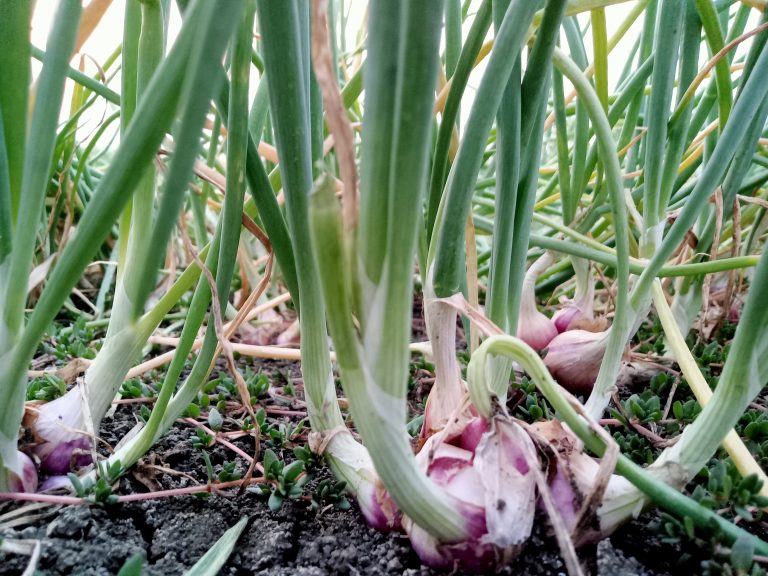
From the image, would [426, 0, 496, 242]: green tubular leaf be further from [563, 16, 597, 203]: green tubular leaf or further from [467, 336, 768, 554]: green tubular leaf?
[563, 16, 597, 203]: green tubular leaf

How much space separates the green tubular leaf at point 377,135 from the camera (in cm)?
28

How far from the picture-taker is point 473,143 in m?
0.41

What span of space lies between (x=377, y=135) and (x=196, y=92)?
9 cm

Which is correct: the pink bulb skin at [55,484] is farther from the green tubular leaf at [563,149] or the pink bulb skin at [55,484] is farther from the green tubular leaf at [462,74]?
the green tubular leaf at [563,149]

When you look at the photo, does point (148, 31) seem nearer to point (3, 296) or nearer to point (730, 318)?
point (3, 296)

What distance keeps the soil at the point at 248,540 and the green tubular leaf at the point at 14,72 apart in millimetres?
280

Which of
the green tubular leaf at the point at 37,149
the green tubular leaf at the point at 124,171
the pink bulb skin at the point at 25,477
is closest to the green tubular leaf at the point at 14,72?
the green tubular leaf at the point at 37,149

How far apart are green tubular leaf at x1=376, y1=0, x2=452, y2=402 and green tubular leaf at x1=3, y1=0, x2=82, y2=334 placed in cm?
27

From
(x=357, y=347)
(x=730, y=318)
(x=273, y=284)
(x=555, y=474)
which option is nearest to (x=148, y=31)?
(x=357, y=347)

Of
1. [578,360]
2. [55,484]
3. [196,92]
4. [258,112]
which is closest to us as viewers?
[196,92]

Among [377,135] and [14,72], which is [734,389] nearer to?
[377,135]

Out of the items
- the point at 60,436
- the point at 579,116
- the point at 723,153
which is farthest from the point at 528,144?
the point at 60,436

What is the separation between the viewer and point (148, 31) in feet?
1.62

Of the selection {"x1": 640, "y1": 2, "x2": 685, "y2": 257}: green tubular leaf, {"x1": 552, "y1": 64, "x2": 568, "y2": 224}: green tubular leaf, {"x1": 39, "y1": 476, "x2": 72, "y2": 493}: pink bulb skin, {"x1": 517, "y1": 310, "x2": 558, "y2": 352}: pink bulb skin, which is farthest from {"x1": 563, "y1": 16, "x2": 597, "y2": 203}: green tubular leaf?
{"x1": 39, "y1": 476, "x2": 72, "y2": 493}: pink bulb skin
